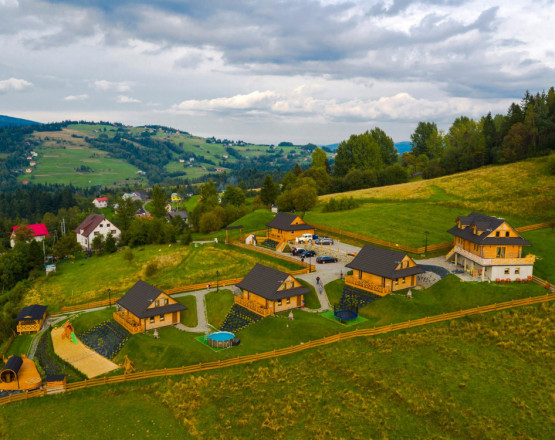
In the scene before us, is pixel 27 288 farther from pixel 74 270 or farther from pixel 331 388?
pixel 331 388

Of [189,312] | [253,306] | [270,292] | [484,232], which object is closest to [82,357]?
[189,312]

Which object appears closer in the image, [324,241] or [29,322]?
[29,322]

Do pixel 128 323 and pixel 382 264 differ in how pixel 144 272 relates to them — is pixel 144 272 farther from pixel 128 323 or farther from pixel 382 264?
pixel 382 264

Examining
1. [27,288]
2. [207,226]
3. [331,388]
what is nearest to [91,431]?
[331,388]

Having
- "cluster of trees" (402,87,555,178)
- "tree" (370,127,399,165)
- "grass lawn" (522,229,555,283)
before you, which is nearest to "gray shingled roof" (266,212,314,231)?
"grass lawn" (522,229,555,283)

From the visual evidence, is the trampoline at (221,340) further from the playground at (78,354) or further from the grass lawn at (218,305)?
the playground at (78,354)

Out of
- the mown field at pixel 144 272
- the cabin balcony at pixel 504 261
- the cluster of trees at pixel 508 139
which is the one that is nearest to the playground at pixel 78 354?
the mown field at pixel 144 272
